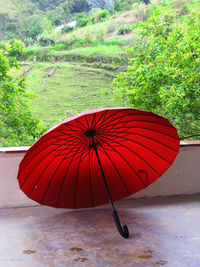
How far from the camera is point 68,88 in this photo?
984cm

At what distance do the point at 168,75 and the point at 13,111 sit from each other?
8.24 ft

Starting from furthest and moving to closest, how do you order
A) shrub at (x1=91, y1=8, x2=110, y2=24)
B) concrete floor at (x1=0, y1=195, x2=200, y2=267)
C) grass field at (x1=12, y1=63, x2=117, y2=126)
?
shrub at (x1=91, y1=8, x2=110, y2=24) → grass field at (x1=12, y1=63, x2=117, y2=126) → concrete floor at (x1=0, y1=195, x2=200, y2=267)

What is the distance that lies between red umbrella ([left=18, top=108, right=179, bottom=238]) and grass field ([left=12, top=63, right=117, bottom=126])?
735 cm

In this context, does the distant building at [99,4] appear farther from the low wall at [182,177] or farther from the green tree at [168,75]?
the low wall at [182,177]

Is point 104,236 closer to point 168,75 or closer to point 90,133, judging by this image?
point 90,133

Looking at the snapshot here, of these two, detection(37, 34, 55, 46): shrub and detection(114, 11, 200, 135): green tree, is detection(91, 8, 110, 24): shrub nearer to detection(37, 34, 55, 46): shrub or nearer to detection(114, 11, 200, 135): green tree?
detection(37, 34, 55, 46): shrub

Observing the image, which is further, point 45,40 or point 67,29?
point 67,29

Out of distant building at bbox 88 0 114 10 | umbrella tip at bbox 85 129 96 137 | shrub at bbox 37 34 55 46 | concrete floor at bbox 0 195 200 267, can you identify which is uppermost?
distant building at bbox 88 0 114 10

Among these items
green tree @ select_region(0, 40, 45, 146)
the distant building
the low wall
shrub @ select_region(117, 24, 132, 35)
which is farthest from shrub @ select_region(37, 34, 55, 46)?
the low wall

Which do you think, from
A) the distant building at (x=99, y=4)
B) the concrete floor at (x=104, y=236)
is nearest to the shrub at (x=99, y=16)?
the distant building at (x=99, y=4)

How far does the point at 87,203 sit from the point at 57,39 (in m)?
8.52

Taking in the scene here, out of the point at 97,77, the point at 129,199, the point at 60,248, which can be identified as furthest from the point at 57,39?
the point at 60,248

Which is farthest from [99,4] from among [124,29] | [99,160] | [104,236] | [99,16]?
[104,236]

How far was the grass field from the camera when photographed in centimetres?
901
